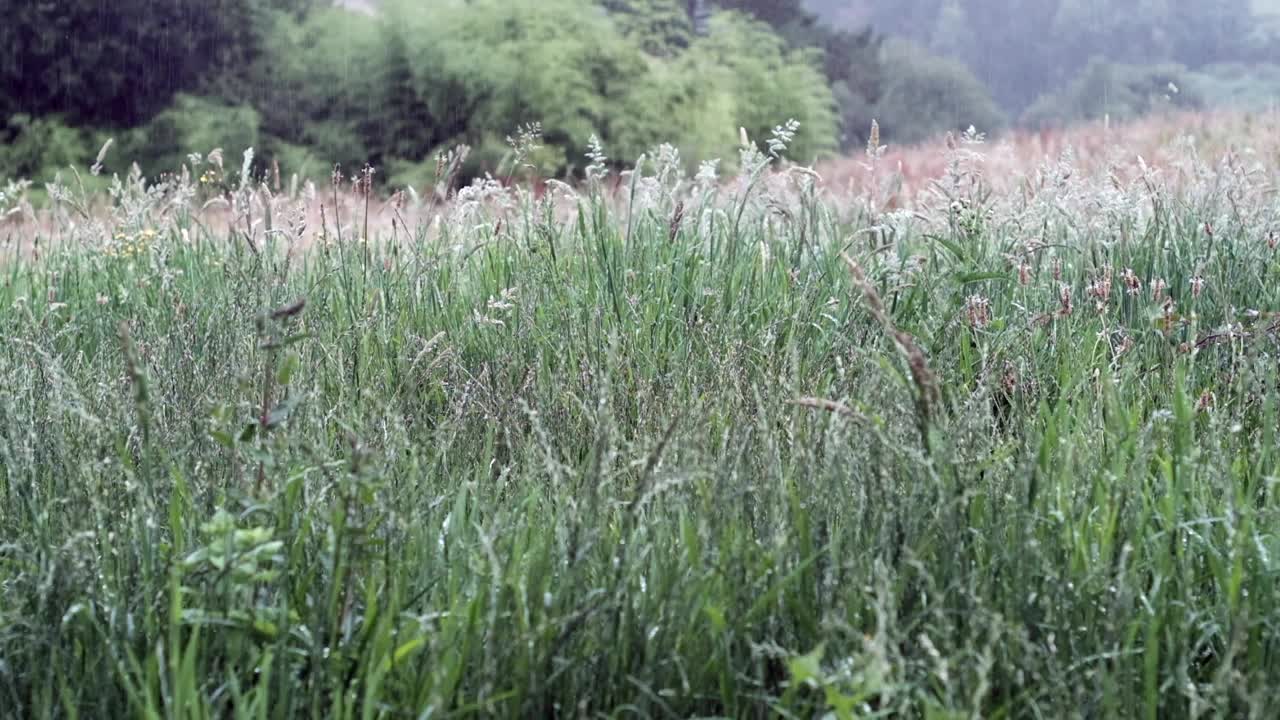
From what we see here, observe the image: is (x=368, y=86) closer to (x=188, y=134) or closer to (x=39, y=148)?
(x=188, y=134)

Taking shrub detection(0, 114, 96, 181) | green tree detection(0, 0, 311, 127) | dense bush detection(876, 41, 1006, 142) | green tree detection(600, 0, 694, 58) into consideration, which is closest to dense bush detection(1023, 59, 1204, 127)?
dense bush detection(876, 41, 1006, 142)

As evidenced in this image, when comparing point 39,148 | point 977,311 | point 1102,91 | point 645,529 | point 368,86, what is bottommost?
point 645,529

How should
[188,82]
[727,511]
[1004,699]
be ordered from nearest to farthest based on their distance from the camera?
[1004,699]
[727,511]
[188,82]

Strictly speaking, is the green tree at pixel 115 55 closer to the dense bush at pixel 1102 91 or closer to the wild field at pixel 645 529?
the wild field at pixel 645 529

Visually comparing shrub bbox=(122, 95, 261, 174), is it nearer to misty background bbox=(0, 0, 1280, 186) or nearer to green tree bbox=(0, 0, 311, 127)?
misty background bbox=(0, 0, 1280, 186)

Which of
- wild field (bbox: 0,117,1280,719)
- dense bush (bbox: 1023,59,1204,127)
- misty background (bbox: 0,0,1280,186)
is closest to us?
wild field (bbox: 0,117,1280,719)

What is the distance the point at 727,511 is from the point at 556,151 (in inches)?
670

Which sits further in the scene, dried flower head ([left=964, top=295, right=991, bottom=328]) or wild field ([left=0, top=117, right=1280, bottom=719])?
dried flower head ([left=964, top=295, right=991, bottom=328])

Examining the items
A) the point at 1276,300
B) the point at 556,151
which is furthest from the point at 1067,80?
the point at 1276,300

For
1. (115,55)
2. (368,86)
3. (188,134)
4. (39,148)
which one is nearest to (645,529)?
(368,86)

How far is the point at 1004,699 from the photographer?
1.41 metres

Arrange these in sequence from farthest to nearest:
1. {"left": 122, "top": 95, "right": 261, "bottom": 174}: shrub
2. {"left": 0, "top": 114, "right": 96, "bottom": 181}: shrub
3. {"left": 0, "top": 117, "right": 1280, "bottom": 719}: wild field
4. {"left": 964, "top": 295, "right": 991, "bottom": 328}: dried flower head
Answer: {"left": 122, "top": 95, "right": 261, "bottom": 174}: shrub
{"left": 0, "top": 114, "right": 96, "bottom": 181}: shrub
{"left": 964, "top": 295, "right": 991, "bottom": 328}: dried flower head
{"left": 0, "top": 117, "right": 1280, "bottom": 719}: wild field

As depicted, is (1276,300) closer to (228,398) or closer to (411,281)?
(411,281)

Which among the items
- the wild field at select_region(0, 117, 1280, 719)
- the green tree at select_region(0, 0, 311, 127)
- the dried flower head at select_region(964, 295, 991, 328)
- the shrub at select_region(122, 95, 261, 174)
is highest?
the green tree at select_region(0, 0, 311, 127)
